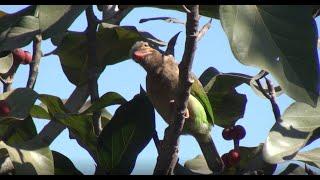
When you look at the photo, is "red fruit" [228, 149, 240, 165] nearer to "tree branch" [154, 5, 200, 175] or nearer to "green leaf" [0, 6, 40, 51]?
"tree branch" [154, 5, 200, 175]

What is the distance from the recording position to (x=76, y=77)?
201 centimetres

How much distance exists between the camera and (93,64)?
1862mm

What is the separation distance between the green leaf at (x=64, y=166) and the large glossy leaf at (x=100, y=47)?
32cm

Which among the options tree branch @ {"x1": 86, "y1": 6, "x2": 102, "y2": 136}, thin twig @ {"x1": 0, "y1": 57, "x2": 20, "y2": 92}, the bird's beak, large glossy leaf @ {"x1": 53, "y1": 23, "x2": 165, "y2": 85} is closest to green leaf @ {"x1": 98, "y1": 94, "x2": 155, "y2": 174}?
tree branch @ {"x1": 86, "y1": 6, "x2": 102, "y2": 136}

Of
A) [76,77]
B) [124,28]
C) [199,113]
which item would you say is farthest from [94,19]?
[199,113]

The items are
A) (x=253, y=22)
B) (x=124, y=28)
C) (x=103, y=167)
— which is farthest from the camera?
(x=124, y=28)

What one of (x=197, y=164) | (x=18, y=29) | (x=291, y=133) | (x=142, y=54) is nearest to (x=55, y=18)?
(x=18, y=29)

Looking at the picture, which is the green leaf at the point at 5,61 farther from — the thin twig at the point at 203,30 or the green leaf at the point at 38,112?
the thin twig at the point at 203,30

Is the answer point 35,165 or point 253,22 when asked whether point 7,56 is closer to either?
point 35,165

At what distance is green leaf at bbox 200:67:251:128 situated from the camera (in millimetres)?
1911

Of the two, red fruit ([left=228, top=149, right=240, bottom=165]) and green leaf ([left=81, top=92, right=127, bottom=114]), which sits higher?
green leaf ([left=81, top=92, right=127, bottom=114])

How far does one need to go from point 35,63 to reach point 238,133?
717 millimetres

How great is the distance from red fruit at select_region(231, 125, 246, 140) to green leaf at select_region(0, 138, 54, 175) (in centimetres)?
68

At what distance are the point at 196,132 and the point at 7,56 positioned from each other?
1133 millimetres
